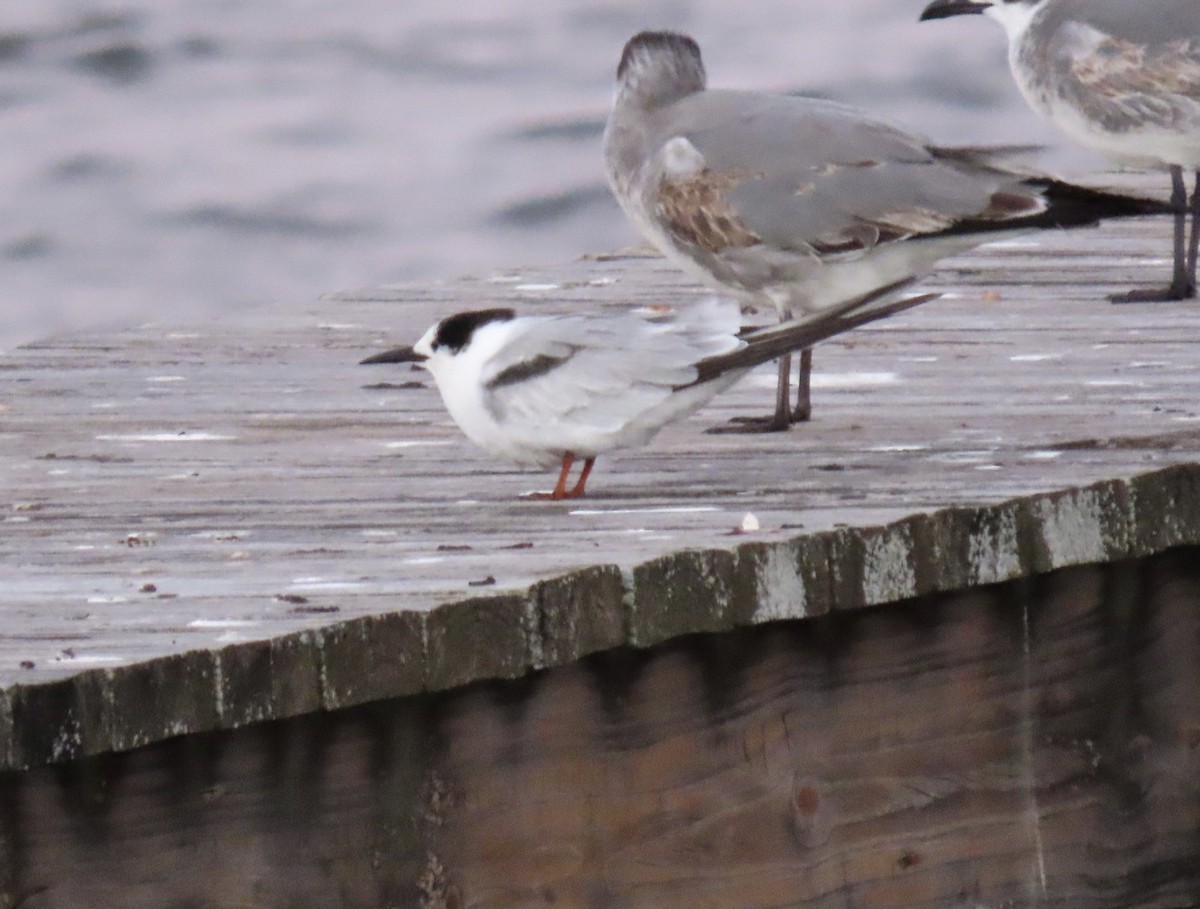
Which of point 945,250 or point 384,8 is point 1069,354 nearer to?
point 945,250

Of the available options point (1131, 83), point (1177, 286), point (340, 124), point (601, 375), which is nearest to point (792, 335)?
point (601, 375)

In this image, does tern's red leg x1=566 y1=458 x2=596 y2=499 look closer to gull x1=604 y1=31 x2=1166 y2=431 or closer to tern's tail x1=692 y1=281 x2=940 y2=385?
tern's tail x1=692 y1=281 x2=940 y2=385

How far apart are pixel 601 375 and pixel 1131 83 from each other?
2.75 m

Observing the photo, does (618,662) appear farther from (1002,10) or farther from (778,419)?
(1002,10)

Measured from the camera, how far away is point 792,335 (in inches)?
191

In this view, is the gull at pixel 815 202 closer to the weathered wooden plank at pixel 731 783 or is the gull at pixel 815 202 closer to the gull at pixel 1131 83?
the weathered wooden plank at pixel 731 783

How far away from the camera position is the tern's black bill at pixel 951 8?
7.75 meters

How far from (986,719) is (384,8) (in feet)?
57.3

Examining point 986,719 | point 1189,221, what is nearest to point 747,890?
point 986,719

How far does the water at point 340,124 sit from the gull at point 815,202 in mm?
9023

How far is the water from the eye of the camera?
15.9 m

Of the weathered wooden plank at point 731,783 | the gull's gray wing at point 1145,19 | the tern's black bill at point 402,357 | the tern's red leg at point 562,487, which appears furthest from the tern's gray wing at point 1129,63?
the tern's red leg at point 562,487

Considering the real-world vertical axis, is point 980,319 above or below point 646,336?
below

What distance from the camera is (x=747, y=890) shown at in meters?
4.43
